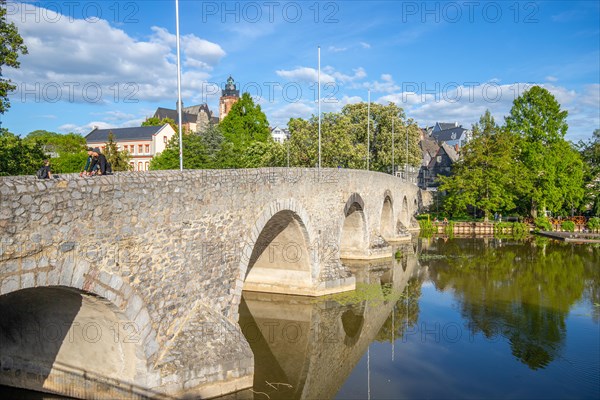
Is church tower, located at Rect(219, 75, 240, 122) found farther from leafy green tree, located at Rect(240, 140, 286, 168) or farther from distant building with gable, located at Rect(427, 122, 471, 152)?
leafy green tree, located at Rect(240, 140, 286, 168)

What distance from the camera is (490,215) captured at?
50125mm

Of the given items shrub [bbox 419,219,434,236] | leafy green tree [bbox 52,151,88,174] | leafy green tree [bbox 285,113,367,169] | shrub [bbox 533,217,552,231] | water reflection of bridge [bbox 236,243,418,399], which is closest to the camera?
water reflection of bridge [bbox 236,243,418,399]

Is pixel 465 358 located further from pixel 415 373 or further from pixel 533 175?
pixel 533 175

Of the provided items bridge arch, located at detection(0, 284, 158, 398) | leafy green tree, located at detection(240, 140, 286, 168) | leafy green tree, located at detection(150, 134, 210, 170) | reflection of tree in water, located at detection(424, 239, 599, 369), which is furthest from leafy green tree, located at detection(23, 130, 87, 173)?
reflection of tree in water, located at detection(424, 239, 599, 369)

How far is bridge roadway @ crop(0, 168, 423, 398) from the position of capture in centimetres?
827

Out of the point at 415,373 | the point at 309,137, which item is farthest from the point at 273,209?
the point at 309,137

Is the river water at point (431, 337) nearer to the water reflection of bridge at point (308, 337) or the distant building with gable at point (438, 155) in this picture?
the water reflection of bridge at point (308, 337)

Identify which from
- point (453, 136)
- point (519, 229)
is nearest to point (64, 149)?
point (519, 229)

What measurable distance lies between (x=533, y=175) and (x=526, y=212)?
604 cm

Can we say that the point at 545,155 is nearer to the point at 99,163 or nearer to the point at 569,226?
the point at 569,226

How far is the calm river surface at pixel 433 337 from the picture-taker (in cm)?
1302

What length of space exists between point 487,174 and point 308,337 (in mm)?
36911

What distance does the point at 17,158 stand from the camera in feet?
60.3

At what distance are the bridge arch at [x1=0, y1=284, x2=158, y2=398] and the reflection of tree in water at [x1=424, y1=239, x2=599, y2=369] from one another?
11.6 m
